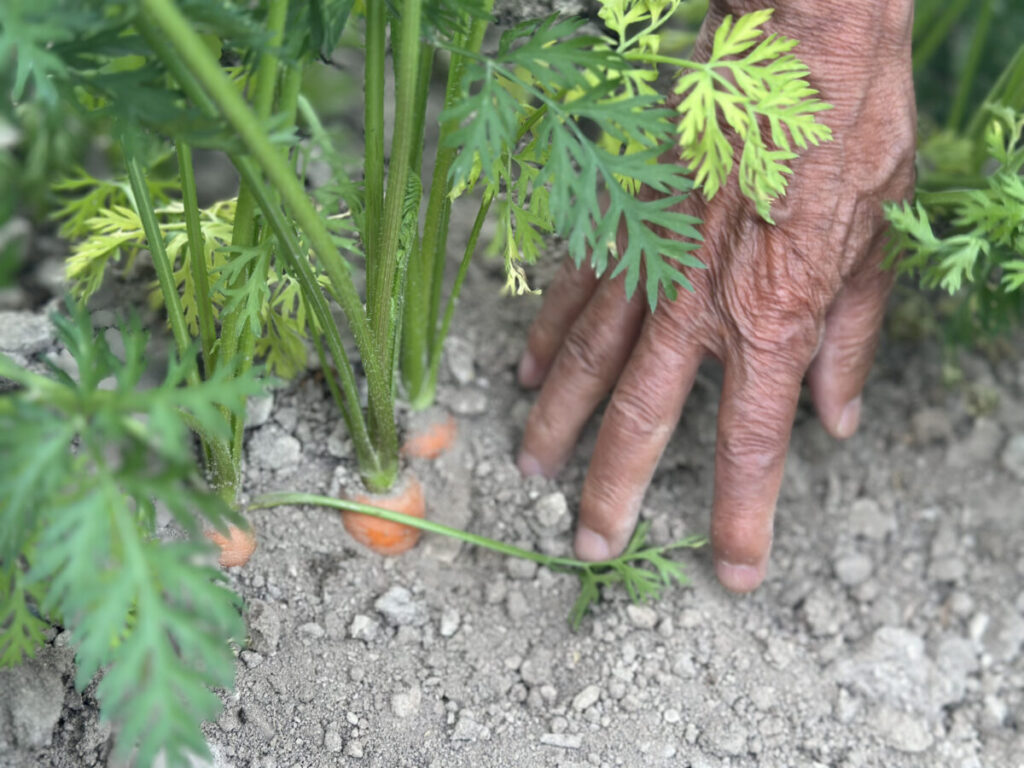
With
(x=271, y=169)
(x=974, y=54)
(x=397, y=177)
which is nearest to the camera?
(x=271, y=169)

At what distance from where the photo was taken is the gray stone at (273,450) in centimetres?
148

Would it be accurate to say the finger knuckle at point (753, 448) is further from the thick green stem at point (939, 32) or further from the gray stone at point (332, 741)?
the thick green stem at point (939, 32)

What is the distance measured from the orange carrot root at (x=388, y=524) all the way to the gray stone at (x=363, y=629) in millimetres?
126

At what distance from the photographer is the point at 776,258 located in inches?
56.5

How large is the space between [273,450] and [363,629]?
318 millimetres

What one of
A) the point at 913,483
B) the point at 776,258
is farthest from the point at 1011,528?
the point at 776,258

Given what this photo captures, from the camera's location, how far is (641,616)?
152cm

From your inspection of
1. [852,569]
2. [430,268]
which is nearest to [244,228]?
[430,268]

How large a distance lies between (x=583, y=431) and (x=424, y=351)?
1.14 feet

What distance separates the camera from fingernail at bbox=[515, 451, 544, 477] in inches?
65.0

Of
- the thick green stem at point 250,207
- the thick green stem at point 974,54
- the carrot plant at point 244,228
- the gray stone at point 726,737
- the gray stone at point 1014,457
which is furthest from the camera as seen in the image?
the thick green stem at point 974,54

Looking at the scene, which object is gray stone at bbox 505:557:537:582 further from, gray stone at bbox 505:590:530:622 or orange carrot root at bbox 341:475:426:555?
orange carrot root at bbox 341:475:426:555

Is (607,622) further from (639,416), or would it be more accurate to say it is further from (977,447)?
(977,447)

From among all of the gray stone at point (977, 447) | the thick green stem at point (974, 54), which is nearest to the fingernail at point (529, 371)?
the gray stone at point (977, 447)
